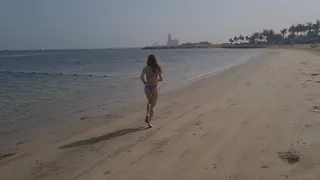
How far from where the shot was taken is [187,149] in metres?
6.76

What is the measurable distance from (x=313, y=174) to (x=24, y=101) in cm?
1394

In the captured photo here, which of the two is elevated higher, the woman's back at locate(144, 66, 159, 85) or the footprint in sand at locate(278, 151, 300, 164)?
the woman's back at locate(144, 66, 159, 85)

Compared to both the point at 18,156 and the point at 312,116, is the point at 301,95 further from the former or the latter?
the point at 18,156

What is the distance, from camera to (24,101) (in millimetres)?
16422

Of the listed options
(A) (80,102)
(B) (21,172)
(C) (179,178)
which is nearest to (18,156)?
(B) (21,172)

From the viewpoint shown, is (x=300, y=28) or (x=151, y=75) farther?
(x=300, y=28)

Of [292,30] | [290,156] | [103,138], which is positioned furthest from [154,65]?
[292,30]

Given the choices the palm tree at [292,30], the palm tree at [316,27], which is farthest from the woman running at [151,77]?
the palm tree at [292,30]

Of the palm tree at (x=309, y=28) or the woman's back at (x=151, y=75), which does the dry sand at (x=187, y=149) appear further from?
the palm tree at (x=309, y=28)

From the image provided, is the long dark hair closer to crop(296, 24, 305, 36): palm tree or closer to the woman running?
the woman running

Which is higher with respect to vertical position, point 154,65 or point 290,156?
point 154,65

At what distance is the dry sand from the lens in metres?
5.60

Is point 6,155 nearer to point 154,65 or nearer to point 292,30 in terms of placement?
point 154,65

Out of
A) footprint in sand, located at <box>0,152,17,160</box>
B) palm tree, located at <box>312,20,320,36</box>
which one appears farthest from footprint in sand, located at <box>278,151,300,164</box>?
palm tree, located at <box>312,20,320,36</box>
